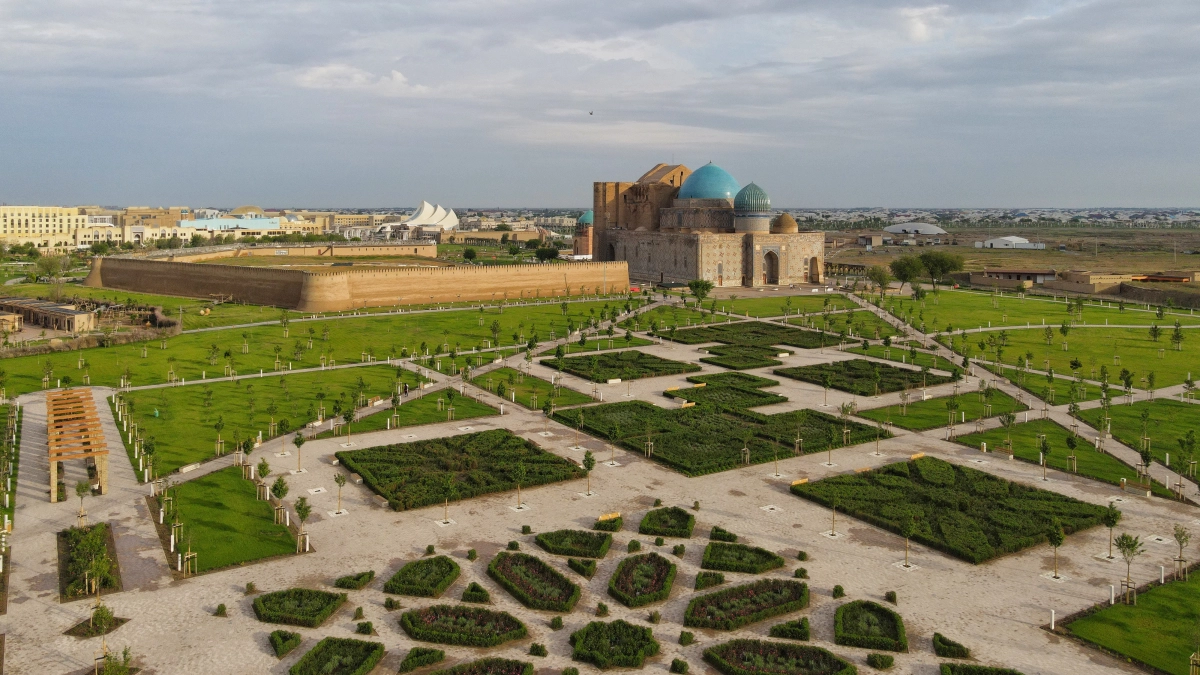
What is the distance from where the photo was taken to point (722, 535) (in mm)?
21891

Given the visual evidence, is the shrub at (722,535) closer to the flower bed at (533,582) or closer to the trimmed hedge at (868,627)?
the trimmed hedge at (868,627)

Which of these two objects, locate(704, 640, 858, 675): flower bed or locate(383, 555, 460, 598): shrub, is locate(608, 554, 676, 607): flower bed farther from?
locate(383, 555, 460, 598): shrub

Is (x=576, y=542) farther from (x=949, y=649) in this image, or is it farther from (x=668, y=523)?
(x=949, y=649)

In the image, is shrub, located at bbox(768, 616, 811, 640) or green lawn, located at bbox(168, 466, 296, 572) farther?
green lawn, located at bbox(168, 466, 296, 572)

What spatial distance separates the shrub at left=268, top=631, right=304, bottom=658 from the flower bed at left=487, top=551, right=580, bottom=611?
4.36 meters

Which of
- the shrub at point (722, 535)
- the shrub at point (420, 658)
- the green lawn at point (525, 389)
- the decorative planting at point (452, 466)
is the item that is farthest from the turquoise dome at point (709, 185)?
the shrub at point (420, 658)

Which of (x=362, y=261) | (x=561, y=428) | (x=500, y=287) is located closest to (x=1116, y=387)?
(x=561, y=428)

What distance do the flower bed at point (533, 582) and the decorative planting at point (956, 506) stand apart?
27.6 feet

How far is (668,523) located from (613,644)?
623 centimetres

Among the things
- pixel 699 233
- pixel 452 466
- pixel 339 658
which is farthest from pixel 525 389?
pixel 699 233

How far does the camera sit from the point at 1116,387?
128 feet

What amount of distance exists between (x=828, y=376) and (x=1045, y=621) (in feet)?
72.0

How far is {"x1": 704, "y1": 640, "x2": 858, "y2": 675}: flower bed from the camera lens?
15.8 metres

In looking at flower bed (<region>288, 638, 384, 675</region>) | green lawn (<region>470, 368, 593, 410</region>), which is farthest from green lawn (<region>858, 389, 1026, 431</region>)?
flower bed (<region>288, 638, 384, 675</region>)
